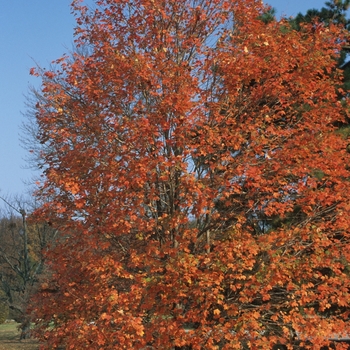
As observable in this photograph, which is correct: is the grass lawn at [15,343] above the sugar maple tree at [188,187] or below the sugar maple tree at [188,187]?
below

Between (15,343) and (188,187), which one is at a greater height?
(188,187)

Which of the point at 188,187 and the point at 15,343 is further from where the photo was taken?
the point at 15,343

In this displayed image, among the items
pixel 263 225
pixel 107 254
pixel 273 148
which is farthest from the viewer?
pixel 263 225

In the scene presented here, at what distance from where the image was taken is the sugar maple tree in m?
7.20

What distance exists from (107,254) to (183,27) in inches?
A: 173

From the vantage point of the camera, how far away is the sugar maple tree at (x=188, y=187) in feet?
23.6

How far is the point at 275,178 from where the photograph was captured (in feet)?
25.6

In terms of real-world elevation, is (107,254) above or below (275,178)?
below

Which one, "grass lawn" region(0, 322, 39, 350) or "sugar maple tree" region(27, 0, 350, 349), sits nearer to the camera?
"sugar maple tree" region(27, 0, 350, 349)

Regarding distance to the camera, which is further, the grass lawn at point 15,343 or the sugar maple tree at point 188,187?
the grass lawn at point 15,343

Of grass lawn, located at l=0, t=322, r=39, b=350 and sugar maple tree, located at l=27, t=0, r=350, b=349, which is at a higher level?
sugar maple tree, located at l=27, t=0, r=350, b=349

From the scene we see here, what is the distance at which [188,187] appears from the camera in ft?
24.6

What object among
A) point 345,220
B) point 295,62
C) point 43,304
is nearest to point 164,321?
point 43,304

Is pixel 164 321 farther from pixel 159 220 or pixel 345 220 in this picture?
pixel 345 220
